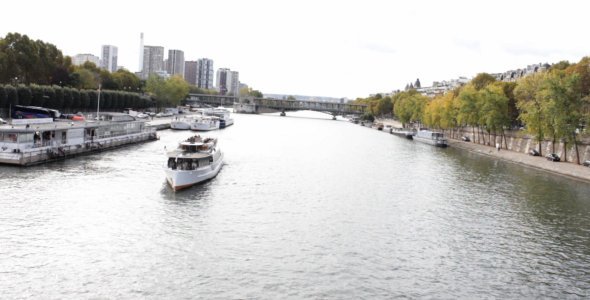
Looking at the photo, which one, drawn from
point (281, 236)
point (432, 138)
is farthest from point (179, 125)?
point (281, 236)

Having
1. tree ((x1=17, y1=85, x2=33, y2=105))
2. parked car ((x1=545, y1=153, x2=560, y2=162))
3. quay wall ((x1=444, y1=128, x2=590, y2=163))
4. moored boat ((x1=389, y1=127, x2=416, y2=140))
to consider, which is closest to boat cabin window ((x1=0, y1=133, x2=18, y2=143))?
tree ((x1=17, y1=85, x2=33, y2=105))

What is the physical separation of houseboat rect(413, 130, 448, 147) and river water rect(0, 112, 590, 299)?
53.6 metres

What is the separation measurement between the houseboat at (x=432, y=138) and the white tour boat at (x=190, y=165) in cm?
6605

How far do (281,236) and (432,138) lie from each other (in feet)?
288

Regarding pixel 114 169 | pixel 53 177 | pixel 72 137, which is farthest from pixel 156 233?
pixel 72 137

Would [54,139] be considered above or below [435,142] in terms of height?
below

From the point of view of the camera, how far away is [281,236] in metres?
30.8

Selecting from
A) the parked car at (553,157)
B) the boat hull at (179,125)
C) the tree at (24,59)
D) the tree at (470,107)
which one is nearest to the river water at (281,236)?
the parked car at (553,157)

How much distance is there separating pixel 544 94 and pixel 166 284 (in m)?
63.0

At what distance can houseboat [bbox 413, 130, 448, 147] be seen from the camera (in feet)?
357

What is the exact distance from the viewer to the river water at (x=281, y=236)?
76.7 ft

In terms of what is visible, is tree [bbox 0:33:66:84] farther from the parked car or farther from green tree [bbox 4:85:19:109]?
the parked car

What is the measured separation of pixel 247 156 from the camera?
70688 millimetres

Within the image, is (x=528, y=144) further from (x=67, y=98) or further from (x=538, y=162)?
(x=67, y=98)
